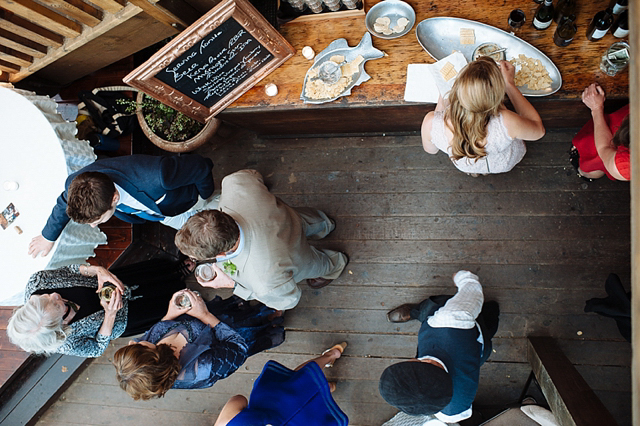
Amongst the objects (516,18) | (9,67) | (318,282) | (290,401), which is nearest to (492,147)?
(516,18)

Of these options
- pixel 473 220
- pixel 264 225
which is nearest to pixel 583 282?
pixel 473 220

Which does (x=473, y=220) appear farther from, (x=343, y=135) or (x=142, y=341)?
(x=142, y=341)

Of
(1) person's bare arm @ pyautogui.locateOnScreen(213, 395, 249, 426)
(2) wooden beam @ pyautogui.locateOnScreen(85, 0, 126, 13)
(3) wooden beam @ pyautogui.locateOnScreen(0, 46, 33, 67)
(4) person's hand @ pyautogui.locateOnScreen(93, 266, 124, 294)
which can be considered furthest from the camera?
(3) wooden beam @ pyautogui.locateOnScreen(0, 46, 33, 67)

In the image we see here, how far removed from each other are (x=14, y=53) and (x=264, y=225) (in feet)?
7.62

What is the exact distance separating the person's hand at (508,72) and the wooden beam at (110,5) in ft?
7.39

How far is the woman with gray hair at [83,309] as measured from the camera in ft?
6.67

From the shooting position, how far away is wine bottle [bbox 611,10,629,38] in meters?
1.89

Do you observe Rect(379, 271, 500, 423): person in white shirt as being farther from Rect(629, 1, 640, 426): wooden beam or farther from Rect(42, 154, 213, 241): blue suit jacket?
Rect(42, 154, 213, 241): blue suit jacket

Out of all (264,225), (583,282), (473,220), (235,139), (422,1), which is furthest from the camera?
(235,139)

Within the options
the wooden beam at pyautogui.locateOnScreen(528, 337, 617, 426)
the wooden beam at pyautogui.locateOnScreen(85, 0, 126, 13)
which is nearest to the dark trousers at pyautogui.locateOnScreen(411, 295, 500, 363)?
the wooden beam at pyautogui.locateOnScreen(528, 337, 617, 426)

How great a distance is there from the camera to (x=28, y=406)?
10.6 feet

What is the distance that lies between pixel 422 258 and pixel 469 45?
4.92 ft

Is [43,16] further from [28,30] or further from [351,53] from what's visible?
[351,53]

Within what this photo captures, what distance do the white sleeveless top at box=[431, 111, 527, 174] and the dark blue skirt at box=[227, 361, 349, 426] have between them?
4.90 feet
